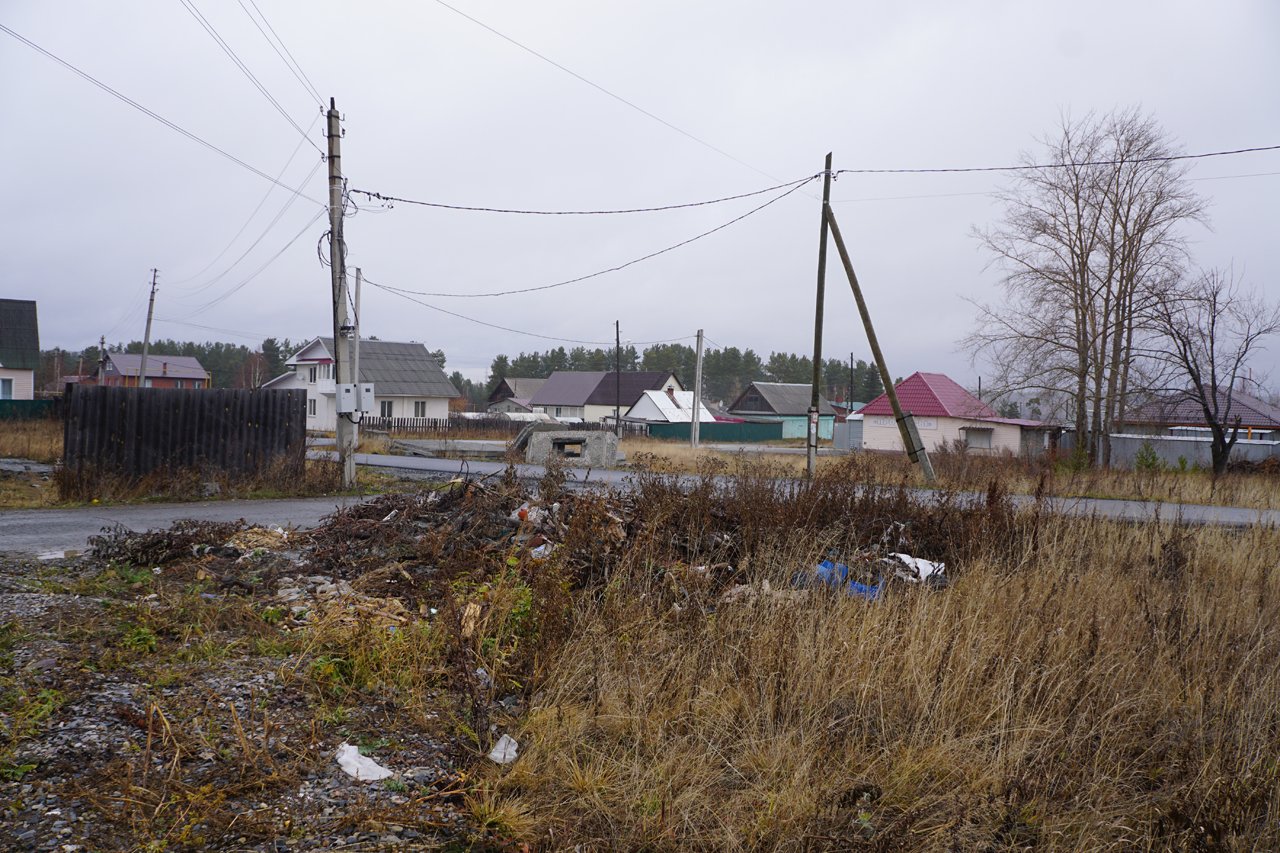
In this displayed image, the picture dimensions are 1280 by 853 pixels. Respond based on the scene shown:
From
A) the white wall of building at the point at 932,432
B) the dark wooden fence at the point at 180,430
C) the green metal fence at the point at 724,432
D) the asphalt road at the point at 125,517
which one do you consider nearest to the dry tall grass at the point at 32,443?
the dark wooden fence at the point at 180,430

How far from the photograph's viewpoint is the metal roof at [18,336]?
43.3 meters

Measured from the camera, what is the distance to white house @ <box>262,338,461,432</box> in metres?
53.8

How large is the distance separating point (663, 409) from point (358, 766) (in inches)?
2496

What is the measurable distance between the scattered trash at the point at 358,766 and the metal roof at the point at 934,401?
126ft

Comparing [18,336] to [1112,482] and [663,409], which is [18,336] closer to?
[663,409]

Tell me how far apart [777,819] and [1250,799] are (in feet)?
6.83

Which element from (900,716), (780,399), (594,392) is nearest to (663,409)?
(594,392)

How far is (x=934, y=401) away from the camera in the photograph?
40531mm

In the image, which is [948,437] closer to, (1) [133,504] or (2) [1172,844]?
(1) [133,504]

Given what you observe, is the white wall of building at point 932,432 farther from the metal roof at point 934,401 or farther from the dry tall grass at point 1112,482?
the dry tall grass at point 1112,482

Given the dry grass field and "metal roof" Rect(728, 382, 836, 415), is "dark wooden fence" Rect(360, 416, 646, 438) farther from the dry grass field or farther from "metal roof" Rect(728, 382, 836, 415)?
the dry grass field

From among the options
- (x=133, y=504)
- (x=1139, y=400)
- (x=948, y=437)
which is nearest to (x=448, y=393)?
(x=948, y=437)

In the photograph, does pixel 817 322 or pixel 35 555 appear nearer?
pixel 35 555

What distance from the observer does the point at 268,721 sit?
3.86 metres
